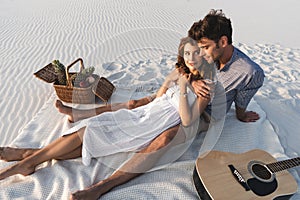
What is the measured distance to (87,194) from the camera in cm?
193

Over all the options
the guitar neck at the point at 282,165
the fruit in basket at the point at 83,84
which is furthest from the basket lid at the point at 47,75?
the guitar neck at the point at 282,165

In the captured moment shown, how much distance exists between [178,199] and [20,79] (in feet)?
9.12

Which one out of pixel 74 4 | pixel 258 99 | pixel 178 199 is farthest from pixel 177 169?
pixel 74 4

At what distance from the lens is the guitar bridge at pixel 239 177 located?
75.4 inches

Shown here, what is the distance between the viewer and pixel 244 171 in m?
2.04

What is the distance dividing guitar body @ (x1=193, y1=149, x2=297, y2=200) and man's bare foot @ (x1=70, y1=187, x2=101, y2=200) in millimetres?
667

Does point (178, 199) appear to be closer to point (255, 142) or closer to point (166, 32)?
point (255, 142)

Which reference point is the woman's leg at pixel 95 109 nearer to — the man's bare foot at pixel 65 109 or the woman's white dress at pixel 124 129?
the man's bare foot at pixel 65 109

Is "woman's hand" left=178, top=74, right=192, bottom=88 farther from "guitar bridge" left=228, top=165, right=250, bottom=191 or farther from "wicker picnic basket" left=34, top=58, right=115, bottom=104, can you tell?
"wicker picnic basket" left=34, top=58, right=115, bottom=104

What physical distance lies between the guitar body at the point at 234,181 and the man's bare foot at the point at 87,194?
0.67 meters

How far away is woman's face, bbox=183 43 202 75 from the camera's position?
7.22 feet

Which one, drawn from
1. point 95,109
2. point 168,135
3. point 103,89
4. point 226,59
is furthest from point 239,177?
point 103,89

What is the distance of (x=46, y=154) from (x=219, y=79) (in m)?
1.44

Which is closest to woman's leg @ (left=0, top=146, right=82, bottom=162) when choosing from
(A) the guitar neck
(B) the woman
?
(B) the woman
